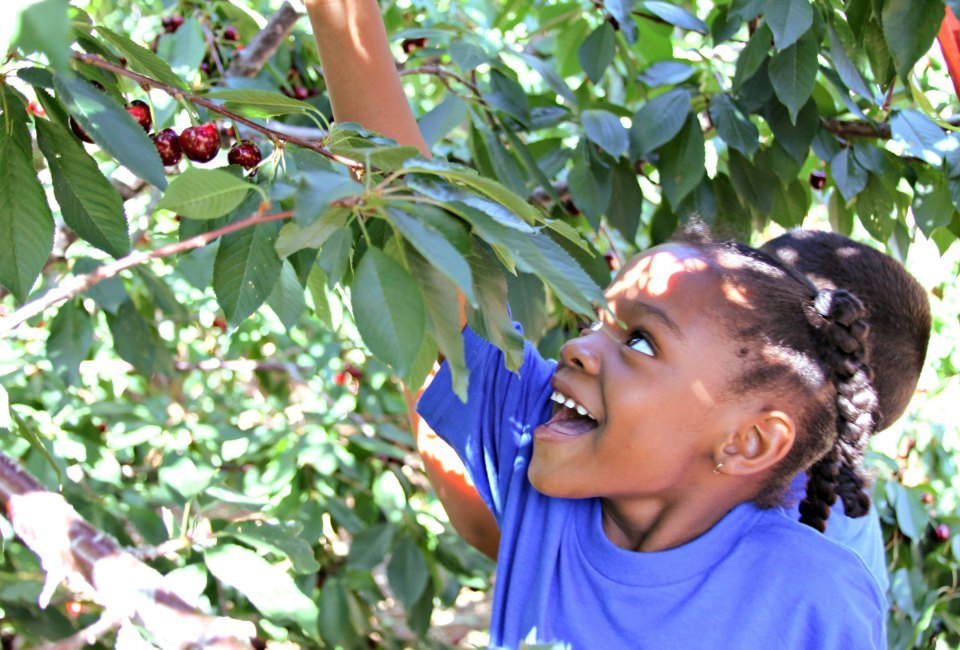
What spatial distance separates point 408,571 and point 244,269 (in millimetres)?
1514

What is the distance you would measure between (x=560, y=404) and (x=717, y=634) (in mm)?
364

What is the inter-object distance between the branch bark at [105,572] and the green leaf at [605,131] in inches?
54.3

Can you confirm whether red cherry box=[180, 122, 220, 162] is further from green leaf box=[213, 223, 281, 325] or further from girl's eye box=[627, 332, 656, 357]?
girl's eye box=[627, 332, 656, 357]

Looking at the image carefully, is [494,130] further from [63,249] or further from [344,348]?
[344,348]

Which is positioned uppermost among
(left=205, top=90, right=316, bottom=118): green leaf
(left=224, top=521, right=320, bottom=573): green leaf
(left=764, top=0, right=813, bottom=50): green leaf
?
(left=764, top=0, right=813, bottom=50): green leaf

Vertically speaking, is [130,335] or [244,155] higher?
[244,155]

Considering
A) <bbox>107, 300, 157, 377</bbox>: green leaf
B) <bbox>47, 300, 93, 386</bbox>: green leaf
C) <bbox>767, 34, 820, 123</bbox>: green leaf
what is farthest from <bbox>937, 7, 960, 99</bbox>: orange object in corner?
<bbox>47, 300, 93, 386</bbox>: green leaf

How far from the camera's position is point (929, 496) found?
3.30m

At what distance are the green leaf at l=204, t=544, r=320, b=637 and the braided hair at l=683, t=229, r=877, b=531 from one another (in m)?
0.70

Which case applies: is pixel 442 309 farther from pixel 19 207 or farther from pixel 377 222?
pixel 19 207

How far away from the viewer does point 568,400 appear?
1388 millimetres

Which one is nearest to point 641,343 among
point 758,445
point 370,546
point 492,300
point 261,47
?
point 758,445

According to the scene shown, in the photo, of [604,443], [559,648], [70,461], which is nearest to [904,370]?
[604,443]

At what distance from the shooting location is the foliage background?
2.96 feet
